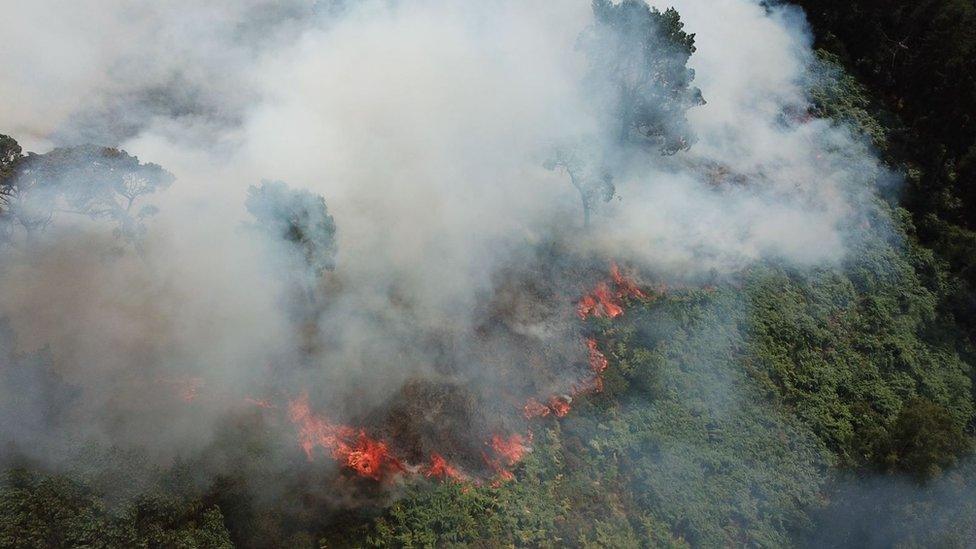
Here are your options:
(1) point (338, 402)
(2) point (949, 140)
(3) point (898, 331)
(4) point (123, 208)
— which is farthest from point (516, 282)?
(2) point (949, 140)

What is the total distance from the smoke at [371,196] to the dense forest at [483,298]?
180 mm

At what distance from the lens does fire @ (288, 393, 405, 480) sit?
79.4 feet

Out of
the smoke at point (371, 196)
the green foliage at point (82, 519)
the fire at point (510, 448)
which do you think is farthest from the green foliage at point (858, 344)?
the green foliage at point (82, 519)

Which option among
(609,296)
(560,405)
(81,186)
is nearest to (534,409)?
(560,405)

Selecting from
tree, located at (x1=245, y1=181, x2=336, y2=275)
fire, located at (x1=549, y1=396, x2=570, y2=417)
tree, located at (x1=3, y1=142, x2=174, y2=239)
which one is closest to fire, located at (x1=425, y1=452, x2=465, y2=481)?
fire, located at (x1=549, y1=396, x2=570, y2=417)

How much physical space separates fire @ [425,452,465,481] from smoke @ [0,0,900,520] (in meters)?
2.05

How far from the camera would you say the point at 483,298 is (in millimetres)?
30234

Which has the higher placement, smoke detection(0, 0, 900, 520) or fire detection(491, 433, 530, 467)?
smoke detection(0, 0, 900, 520)

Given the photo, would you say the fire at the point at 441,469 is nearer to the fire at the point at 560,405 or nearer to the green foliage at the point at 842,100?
the fire at the point at 560,405

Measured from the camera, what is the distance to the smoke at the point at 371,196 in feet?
84.4

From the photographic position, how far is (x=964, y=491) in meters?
25.4

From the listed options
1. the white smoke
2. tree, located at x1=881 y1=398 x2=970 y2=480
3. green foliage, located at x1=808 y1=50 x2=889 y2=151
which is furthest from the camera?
green foliage, located at x1=808 y1=50 x2=889 y2=151

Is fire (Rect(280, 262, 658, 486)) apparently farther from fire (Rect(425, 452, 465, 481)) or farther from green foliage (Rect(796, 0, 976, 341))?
green foliage (Rect(796, 0, 976, 341))

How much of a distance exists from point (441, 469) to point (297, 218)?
12.8m
